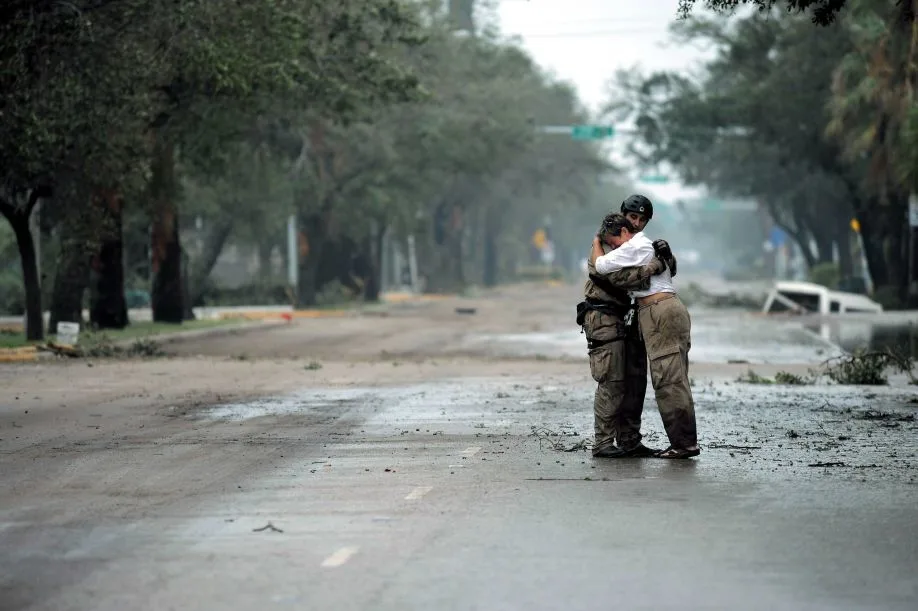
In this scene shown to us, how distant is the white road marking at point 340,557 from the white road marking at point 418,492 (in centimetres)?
182

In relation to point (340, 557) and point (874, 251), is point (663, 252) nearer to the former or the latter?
point (340, 557)

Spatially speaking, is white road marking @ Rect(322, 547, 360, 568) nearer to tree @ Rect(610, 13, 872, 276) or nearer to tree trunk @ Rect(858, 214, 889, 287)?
tree @ Rect(610, 13, 872, 276)

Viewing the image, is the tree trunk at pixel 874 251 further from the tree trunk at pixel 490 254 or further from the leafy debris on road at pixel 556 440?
the tree trunk at pixel 490 254

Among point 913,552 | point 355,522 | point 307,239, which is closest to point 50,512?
point 355,522

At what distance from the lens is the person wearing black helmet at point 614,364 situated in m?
12.5

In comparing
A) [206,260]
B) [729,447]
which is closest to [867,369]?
[729,447]

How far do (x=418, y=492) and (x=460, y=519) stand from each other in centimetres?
116

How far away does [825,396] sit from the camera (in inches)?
754

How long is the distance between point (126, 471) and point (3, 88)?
56.2 ft

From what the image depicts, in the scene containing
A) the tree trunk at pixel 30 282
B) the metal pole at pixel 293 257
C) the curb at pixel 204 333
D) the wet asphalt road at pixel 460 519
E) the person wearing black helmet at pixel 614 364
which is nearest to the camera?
the wet asphalt road at pixel 460 519

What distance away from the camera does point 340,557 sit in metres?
8.18

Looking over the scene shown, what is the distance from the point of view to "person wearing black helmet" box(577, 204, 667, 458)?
12.5m

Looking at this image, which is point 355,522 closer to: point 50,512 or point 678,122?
point 50,512

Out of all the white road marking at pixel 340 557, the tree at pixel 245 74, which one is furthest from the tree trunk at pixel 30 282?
the white road marking at pixel 340 557
